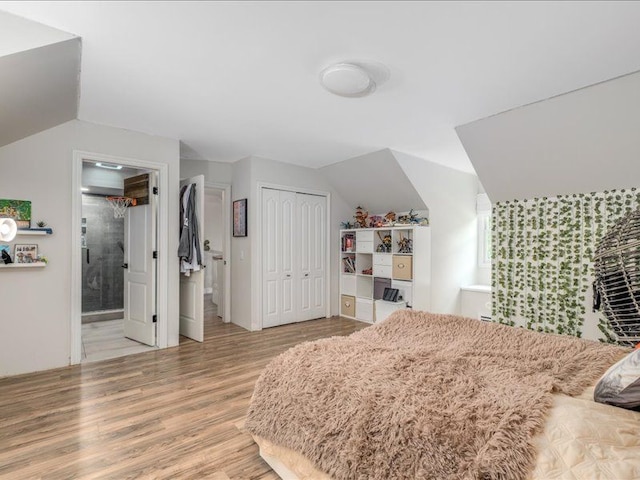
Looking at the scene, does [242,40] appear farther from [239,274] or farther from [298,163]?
[239,274]

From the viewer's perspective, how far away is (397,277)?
4.74 metres

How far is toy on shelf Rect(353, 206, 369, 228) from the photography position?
5.49 metres

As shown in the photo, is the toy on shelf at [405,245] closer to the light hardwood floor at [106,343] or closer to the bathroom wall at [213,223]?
the light hardwood floor at [106,343]

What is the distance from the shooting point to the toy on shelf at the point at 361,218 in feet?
18.0

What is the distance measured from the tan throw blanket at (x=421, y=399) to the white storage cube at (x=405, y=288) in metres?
2.51

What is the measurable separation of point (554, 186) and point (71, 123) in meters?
4.89

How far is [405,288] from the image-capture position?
4746mm

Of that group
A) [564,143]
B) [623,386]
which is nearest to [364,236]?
[564,143]

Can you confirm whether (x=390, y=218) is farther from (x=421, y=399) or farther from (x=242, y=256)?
(x=421, y=399)

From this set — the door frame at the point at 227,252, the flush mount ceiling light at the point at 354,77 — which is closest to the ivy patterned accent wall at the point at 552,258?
the flush mount ceiling light at the point at 354,77

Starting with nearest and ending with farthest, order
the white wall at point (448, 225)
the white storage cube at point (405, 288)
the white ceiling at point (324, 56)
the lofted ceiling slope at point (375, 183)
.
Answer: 1. the white ceiling at point (324, 56)
2. the lofted ceiling slope at point (375, 183)
3. the white storage cube at point (405, 288)
4. the white wall at point (448, 225)

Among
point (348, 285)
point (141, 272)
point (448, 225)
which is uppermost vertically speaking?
point (448, 225)

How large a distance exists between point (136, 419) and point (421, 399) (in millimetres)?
2002

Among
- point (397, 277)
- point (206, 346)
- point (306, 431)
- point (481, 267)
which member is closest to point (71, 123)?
point (206, 346)
